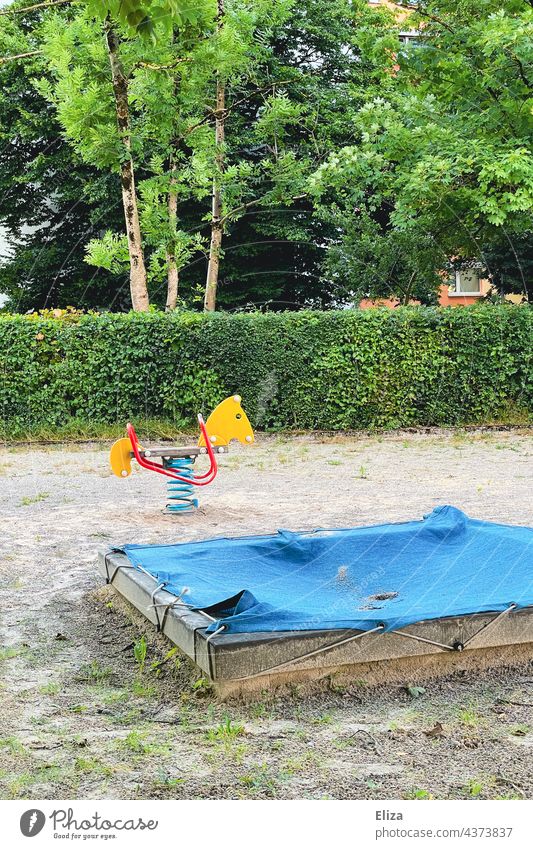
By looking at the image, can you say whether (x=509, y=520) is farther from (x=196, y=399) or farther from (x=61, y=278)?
(x=61, y=278)

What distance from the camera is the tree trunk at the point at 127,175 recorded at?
1563 cm

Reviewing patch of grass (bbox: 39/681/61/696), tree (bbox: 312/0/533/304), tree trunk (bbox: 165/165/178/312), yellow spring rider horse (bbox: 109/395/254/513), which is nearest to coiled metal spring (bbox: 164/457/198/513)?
yellow spring rider horse (bbox: 109/395/254/513)

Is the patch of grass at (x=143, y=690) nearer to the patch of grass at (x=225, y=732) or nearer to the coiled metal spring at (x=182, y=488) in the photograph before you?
the patch of grass at (x=225, y=732)

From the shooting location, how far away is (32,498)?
979 cm

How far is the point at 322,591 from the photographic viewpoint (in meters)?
5.04

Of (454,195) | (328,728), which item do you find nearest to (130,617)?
(328,728)

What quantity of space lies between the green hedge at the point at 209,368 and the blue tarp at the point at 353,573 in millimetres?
9446

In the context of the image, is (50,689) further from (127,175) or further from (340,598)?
(127,175)

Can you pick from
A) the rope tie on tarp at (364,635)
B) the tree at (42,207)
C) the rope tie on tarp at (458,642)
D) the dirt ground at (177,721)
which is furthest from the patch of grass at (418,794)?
the tree at (42,207)

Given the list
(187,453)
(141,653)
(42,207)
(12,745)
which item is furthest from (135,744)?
(42,207)

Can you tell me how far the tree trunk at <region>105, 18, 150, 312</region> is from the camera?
15.6 m

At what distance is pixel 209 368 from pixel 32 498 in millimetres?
6367

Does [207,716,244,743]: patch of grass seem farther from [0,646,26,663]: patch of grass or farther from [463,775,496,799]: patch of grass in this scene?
[0,646,26,663]: patch of grass
